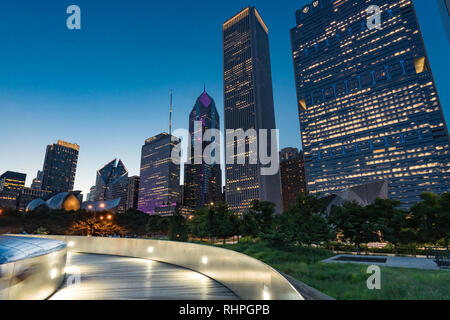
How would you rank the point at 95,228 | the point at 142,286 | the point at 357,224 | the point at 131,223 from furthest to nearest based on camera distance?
the point at 131,223 → the point at 95,228 → the point at 357,224 → the point at 142,286

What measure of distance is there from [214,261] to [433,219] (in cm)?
2717

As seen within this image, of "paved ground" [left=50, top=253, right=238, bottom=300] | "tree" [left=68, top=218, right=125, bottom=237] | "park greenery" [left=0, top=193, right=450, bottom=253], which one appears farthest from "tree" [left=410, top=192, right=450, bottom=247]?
"tree" [left=68, top=218, right=125, bottom=237]

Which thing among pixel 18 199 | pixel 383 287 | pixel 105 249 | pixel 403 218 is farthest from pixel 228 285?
pixel 18 199

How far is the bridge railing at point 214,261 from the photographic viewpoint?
15.0 ft

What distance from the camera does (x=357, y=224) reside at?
2845 cm

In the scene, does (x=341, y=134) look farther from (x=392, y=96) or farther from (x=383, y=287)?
(x=383, y=287)

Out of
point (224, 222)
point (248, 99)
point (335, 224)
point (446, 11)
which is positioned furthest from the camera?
point (248, 99)

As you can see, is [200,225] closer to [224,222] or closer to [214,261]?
[224,222]

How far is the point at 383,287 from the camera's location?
32.7 feet

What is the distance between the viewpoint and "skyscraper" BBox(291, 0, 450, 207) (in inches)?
4825

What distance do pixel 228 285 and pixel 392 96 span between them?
6484 inches

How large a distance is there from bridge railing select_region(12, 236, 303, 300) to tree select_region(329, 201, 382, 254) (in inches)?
874

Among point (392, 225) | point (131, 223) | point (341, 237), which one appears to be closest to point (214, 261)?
point (341, 237)
